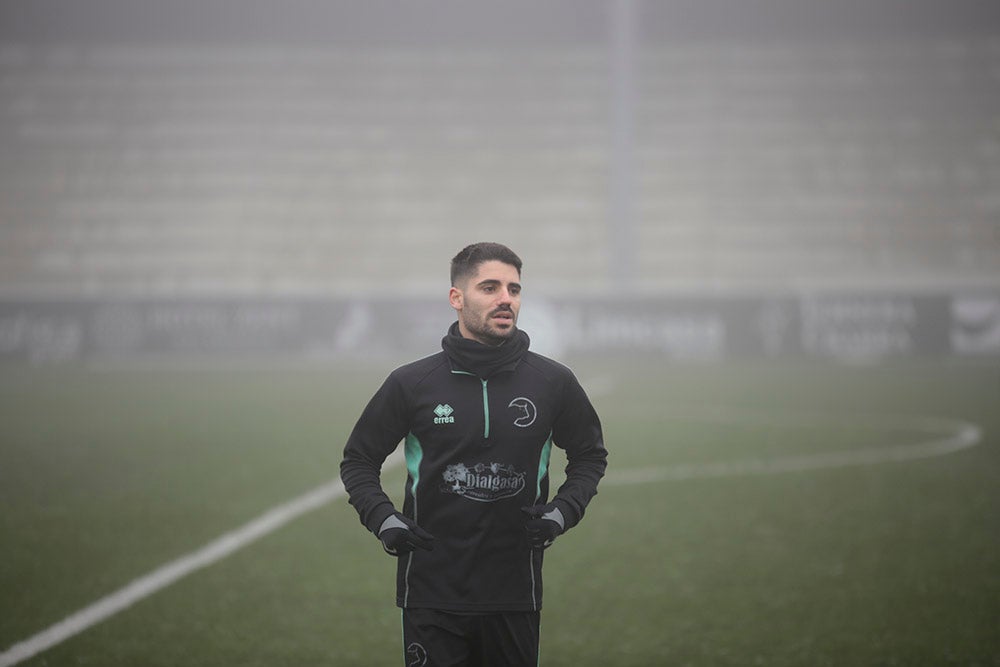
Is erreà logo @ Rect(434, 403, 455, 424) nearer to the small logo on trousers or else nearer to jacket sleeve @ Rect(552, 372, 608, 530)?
jacket sleeve @ Rect(552, 372, 608, 530)

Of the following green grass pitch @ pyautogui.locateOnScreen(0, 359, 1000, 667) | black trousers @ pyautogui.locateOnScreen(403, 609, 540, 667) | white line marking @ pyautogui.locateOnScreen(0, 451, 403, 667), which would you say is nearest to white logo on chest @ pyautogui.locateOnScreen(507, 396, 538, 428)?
black trousers @ pyautogui.locateOnScreen(403, 609, 540, 667)

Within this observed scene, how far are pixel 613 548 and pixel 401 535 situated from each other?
11.1ft

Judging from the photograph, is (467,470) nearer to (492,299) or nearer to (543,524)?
(543,524)

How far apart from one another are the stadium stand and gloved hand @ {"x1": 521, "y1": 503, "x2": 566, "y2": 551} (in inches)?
1856

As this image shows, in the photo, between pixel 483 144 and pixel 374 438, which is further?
pixel 483 144

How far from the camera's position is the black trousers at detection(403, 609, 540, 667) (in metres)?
2.55

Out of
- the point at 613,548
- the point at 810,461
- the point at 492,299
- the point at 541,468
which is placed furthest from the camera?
the point at 810,461

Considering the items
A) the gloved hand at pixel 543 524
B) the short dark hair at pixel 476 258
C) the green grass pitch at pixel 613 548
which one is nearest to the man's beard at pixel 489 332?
the short dark hair at pixel 476 258

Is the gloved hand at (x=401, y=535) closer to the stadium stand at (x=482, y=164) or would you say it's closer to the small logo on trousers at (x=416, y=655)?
the small logo on trousers at (x=416, y=655)

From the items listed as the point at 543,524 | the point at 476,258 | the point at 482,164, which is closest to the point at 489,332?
the point at 476,258

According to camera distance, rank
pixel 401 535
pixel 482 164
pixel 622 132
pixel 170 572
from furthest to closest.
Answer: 1. pixel 482 164
2. pixel 622 132
3. pixel 170 572
4. pixel 401 535

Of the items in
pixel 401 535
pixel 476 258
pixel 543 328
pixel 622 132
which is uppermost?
pixel 622 132

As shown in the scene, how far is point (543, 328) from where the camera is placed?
23.1 metres

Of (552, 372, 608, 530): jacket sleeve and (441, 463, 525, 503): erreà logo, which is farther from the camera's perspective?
(552, 372, 608, 530): jacket sleeve
